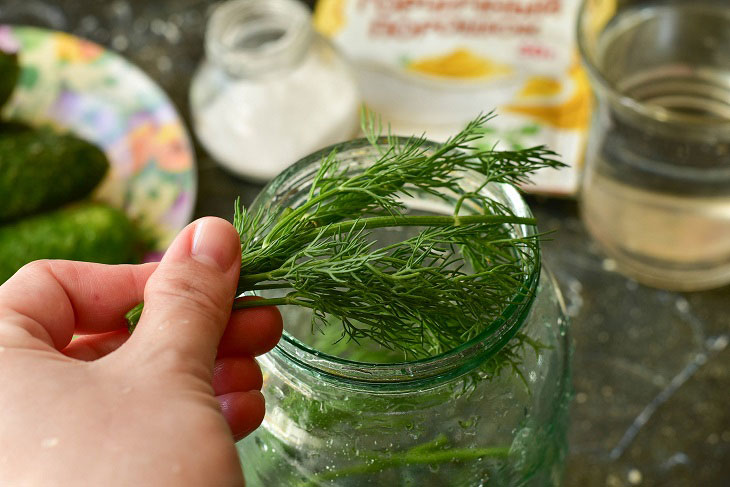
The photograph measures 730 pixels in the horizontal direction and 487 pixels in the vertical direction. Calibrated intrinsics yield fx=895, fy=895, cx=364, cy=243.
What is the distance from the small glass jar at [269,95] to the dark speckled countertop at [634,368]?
0.15ft

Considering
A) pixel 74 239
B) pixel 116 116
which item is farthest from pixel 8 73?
pixel 74 239

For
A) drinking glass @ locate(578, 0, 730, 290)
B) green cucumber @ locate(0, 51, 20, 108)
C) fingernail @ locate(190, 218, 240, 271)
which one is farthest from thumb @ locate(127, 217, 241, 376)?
green cucumber @ locate(0, 51, 20, 108)

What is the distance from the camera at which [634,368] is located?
80 centimetres

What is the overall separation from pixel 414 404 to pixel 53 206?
23.0 inches

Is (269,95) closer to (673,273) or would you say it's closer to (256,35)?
(256,35)

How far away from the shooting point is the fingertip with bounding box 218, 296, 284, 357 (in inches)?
16.8

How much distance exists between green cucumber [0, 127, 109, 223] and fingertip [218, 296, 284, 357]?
52 cm

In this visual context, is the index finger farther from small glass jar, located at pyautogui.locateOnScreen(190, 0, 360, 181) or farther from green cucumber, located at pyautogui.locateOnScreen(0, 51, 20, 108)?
green cucumber, located at pyautogui.locateOnScreen(0, 51, 20, 108)

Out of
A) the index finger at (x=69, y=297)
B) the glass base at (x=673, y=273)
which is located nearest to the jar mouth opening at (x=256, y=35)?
the glass base at (x=673, y=273)

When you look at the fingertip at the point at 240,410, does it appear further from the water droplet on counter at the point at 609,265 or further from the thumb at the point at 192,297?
the water droplet on counter at the point at 609,265

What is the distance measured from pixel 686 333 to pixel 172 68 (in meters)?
0.63

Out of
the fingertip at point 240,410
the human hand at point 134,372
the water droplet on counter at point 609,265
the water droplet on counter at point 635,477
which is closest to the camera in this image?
the human hand at point 134,372

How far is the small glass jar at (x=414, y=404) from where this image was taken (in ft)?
1.40

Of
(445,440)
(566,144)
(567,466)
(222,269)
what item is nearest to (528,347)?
(445,440)
